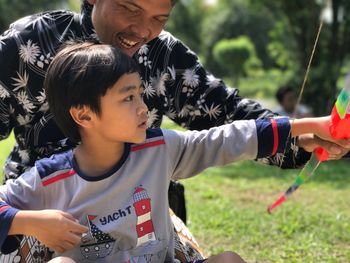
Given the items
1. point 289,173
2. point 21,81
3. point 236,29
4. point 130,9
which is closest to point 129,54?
point 130,9

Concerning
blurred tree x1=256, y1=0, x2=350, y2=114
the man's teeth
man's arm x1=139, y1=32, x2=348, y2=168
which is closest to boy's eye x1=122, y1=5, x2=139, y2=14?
the man's teeth

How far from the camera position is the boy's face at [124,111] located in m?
1.85

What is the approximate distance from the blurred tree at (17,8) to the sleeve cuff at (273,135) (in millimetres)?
33414

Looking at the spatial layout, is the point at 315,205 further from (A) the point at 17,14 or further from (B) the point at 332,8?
(A) the point at 17,14

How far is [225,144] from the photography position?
194cm

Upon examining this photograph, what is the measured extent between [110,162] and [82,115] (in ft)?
0.64

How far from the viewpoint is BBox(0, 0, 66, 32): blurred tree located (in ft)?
111

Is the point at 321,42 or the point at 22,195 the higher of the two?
the point at 22,195

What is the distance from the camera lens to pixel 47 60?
2.31 meters

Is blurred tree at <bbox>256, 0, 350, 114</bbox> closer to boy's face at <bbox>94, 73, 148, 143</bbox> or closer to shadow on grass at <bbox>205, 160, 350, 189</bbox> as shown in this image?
shadow on grass at <bbox>205, 160, 350, 189</bbox>

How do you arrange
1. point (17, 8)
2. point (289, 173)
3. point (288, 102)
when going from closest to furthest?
1. point (289, 173)
2. point (288, 102)
3. point (17, 8)

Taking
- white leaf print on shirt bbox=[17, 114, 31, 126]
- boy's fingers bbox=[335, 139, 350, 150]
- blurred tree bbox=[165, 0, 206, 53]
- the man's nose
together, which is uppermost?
the man's nose

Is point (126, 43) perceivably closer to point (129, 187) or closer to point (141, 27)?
point (141, 27)

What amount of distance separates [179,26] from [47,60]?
38579mm
